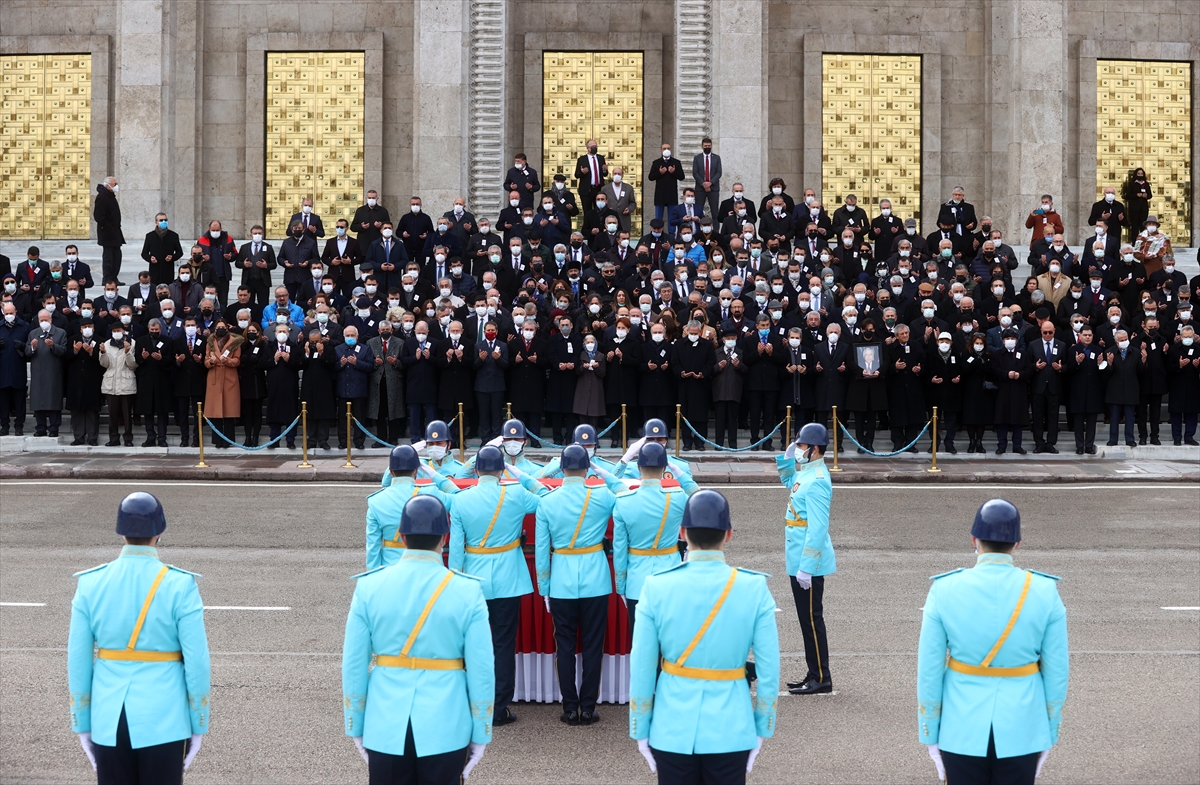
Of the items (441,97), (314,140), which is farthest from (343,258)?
(314,140)

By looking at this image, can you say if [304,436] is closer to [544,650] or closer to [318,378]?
[318,378]

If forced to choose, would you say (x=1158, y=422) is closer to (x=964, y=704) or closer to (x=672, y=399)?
(x=672, y=399)

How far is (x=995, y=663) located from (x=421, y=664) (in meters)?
2.75

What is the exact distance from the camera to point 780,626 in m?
14.0

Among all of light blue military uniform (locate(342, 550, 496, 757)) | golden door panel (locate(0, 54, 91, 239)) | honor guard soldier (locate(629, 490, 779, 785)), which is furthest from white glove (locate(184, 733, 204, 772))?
golden door panel (locate(0, 54, 91, 239))

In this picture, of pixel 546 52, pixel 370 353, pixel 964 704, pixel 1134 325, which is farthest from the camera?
pixel 546 52

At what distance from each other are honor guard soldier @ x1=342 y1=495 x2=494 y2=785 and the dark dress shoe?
5.02 metres

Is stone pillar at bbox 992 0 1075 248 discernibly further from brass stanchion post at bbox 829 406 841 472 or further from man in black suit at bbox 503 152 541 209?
brass stanchion post at bbox 829 406 841 472

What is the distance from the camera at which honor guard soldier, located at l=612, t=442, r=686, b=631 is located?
10820mm

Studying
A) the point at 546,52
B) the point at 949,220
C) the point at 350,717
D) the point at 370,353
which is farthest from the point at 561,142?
the point at 350,717

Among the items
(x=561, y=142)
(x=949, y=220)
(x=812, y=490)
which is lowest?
(x=812, y=490)

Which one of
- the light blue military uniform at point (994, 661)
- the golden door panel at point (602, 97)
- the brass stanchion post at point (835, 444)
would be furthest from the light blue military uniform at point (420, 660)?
the golden door panel at point (602, 97)

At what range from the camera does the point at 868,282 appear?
2736 centimetres

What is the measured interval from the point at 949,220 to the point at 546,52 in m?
12.2
